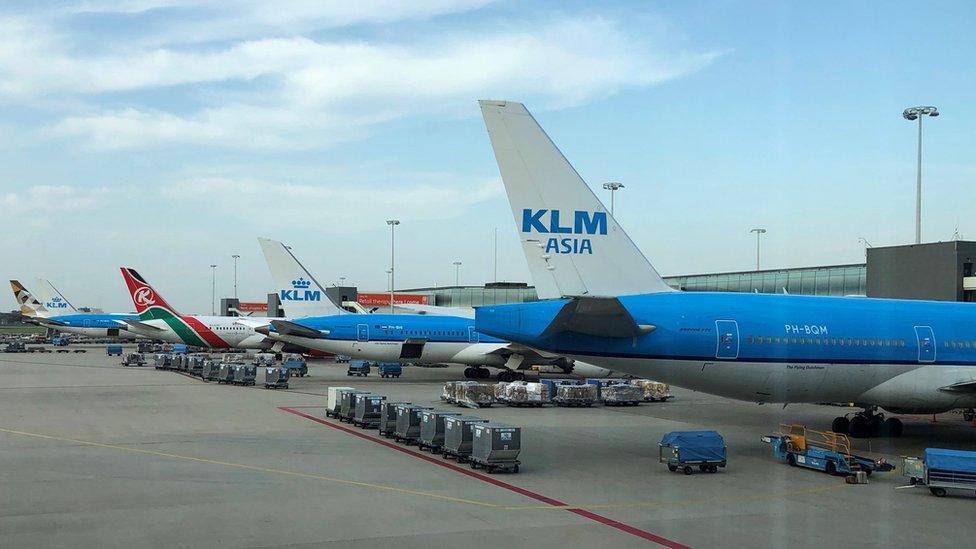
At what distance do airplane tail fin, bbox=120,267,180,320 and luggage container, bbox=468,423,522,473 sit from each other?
5282 cm

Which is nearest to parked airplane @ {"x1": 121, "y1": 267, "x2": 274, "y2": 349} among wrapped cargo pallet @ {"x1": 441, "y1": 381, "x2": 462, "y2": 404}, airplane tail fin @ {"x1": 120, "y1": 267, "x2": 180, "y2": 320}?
airplane tail fin @ {"x1": 120, "y1": 267, "x2": 180, "y2": 320}

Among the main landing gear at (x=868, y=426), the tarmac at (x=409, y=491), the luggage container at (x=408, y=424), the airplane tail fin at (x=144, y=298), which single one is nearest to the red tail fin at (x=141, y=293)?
the airplane tail fin at (x=144, y=298)

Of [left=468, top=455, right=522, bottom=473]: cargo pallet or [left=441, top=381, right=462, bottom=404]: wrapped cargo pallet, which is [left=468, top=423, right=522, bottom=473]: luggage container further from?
[left=441, top=381, right=462, bottom=404]: wrapped cargo pallet

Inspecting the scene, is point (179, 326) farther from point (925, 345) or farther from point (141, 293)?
point (925, 345)

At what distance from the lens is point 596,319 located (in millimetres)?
19484

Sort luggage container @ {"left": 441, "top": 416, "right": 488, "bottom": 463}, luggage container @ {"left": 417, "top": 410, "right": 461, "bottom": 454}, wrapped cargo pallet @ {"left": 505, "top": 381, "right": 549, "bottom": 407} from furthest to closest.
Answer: wrapped cargo pallet @ {"left": 505, "top": 381, "right": 549, "bottom": 407}, luggage container @ {"left": 417, "top": 410, "right": 461, "bottom": 454}, luggage container @ {"left": 441, "top": 416, "right": 488, "bottom": 463}

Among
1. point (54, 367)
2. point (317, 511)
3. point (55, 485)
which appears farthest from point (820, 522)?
point (54, 367)

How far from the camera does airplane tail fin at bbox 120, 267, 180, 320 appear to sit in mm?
65812

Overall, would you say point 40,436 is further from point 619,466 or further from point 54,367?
point 54,367

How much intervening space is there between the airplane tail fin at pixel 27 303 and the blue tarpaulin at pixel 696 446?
10072 centimetres

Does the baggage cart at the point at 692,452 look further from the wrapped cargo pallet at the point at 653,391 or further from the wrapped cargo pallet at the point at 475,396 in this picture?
the wrapped cargo pallet at the point at 653,391

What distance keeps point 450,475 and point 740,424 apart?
1465cm

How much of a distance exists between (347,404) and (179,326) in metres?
41.3

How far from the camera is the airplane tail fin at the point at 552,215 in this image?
64.4 feet
